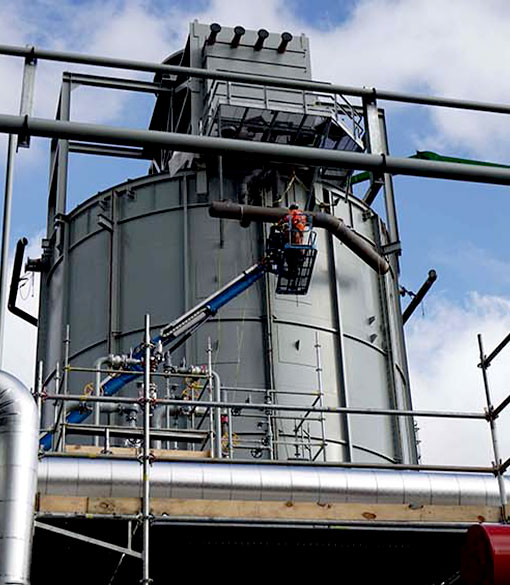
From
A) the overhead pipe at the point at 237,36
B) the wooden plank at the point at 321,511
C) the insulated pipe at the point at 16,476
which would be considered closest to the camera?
the insulated pipe at the point at 16,476

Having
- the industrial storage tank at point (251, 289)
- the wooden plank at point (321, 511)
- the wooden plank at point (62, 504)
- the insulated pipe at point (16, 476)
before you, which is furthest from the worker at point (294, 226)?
the insulated pipe at point (16, 476)

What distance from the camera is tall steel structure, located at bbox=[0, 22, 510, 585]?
10.1 metres

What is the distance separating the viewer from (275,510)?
10398 millimetres

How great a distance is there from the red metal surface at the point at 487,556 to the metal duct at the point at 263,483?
1430 millimetres

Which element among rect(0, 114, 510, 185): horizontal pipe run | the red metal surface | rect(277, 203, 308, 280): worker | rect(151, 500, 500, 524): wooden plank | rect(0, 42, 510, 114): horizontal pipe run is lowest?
the red metal surface

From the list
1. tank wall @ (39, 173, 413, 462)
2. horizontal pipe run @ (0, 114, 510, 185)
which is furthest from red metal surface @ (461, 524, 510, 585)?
tank wall @ (39, 173, 413, 462)

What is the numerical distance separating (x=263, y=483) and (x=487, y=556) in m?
2.27

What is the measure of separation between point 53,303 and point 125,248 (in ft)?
6.31

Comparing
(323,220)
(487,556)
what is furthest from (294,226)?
(487,556)

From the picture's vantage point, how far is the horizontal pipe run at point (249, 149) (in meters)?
9.11

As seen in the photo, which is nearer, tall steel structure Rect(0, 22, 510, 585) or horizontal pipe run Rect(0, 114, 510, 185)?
horizontal pipe run Rect(0, 114, 510, 185)

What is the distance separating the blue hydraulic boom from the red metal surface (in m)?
7.03

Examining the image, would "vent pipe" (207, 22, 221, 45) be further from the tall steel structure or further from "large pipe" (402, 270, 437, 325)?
"large pipe" (402, 270, 437, 325)

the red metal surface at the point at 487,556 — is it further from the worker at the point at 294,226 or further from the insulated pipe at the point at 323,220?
the insulated pipe at the point at 323,220
